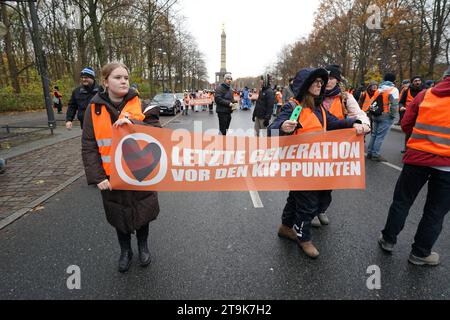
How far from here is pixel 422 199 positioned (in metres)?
4.64

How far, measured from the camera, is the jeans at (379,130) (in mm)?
6984

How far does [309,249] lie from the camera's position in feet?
10.1

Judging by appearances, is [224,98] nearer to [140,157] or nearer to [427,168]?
[140,157]

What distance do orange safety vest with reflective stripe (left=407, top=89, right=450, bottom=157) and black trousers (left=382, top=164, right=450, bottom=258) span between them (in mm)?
228

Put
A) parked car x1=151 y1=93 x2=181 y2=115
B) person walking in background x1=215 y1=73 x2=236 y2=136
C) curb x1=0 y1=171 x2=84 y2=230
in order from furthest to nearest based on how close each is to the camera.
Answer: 1. parked car x1=151 y1=93 x2=181 y2=115
2. person walking in background x1=215 y1=73 x2=236 y2=136
3. curb x1=0 y1=171 x2=84 y2=230

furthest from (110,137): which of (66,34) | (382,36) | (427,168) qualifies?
(382,36)

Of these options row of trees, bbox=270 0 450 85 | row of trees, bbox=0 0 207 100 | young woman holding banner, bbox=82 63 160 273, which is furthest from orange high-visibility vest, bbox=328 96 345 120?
row of trees, bbox=270 0 450 85

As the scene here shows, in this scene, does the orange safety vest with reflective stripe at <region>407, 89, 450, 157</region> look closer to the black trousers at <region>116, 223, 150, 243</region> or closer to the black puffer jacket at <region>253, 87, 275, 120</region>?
the black trousers at <region>116, 223, 150, 243</region>

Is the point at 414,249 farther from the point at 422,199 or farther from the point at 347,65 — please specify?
the point at 347,65

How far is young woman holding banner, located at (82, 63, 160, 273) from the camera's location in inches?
96.7

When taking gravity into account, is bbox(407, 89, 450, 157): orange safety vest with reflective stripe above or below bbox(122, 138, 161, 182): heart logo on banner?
above

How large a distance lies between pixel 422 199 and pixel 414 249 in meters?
2.15

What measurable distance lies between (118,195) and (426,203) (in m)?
2.96

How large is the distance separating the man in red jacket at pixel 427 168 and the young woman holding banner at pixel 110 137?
2.48 meters
